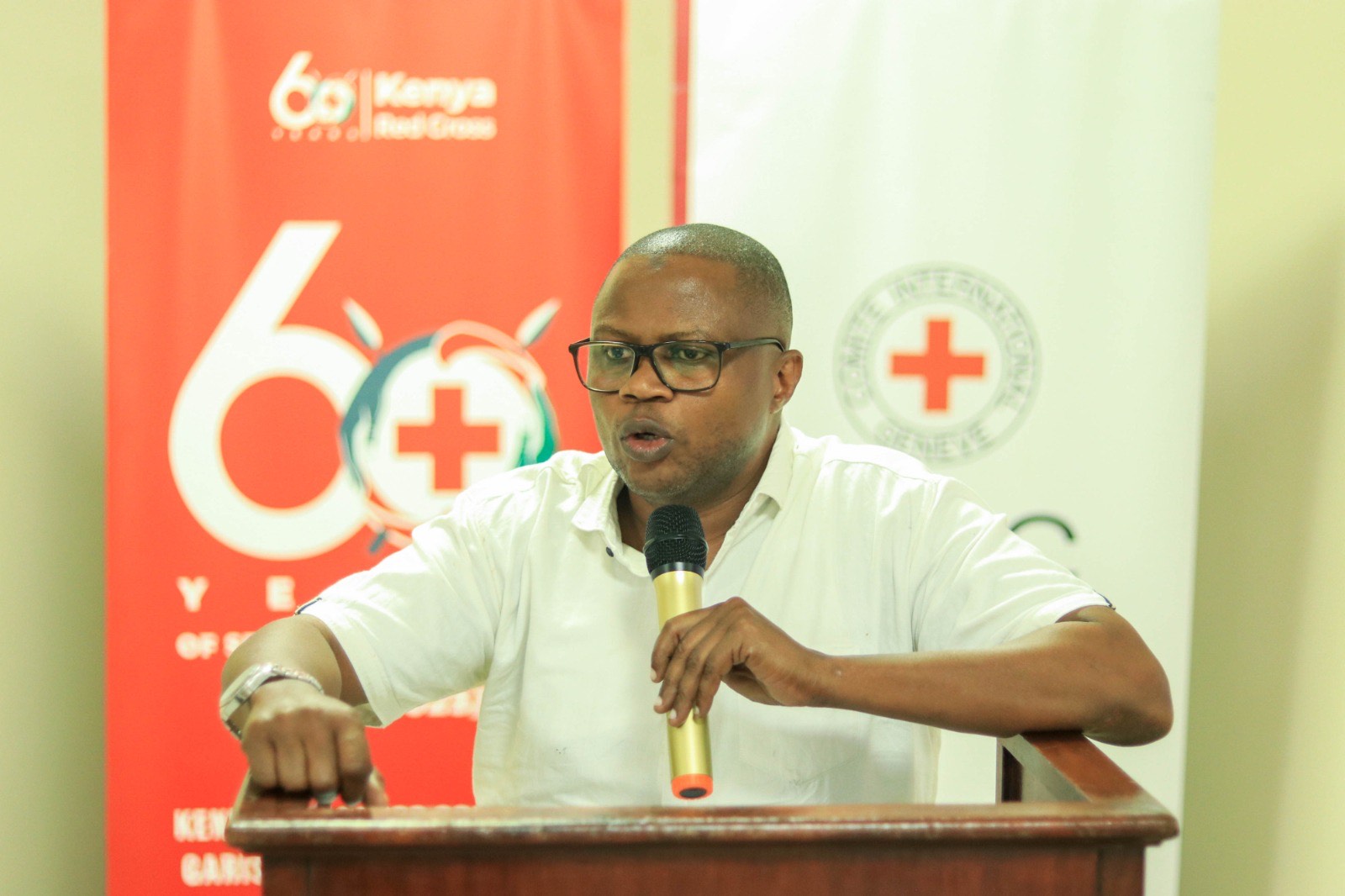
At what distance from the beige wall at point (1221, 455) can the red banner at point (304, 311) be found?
0.20 metres

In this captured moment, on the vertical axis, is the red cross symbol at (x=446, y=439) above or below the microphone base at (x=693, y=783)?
above

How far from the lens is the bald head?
64.4 inches

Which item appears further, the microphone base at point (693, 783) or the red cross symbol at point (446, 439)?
the red cross symbol at point (446, 439)

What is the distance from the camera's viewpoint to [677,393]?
1.57m

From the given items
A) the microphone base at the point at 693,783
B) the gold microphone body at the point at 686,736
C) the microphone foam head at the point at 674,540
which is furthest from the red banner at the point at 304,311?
→ the microphone base at the point at 693,783

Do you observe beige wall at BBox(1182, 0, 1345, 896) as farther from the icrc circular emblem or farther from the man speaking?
the man speaking

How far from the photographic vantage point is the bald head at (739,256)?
164 cm

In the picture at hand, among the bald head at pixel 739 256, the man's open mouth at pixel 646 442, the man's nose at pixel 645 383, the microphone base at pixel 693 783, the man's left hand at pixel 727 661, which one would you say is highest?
the bald head at pixel 739 256

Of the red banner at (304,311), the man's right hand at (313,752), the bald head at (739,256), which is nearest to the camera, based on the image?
the man's right hand at (313,752)

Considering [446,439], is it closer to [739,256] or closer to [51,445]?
[51,445]

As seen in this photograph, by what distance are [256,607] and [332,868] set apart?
1.70 meters

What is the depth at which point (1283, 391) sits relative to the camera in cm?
257

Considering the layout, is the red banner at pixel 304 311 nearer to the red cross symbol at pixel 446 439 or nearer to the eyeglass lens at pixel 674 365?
the red cross symbol at pixel 446 439

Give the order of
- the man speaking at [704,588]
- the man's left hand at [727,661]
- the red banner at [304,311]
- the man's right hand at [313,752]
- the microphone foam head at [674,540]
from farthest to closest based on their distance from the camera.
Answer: the red banner at [304,311], the man speaking at [704,588], the microphone foam head at [674,540], the man's left hand at [727,661], the man's right hand at [313,752]
